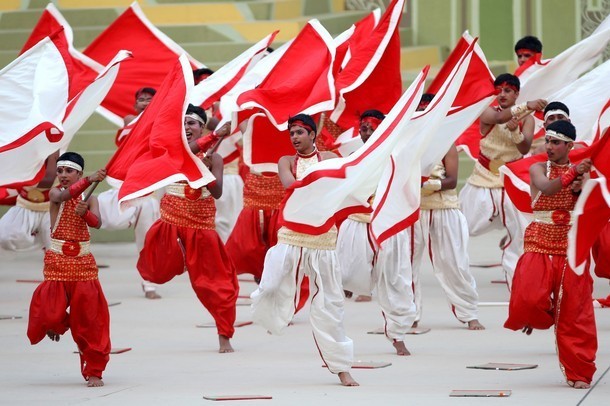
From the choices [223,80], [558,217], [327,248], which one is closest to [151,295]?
[223,80]

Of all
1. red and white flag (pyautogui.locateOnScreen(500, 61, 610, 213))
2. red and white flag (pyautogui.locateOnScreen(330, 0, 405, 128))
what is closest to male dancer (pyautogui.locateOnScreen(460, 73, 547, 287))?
red and white flag (pyautogui.locateOnScreen(500, 61, 610, 213))

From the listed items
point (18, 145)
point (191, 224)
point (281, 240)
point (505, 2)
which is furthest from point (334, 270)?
point (505, 2)

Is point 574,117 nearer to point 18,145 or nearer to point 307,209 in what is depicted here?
point 307,209

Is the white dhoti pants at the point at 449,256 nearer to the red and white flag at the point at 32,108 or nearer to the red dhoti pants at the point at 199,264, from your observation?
the red dhoti pants at the point at 199,264

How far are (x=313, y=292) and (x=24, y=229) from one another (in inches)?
202

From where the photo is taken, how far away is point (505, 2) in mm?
21328

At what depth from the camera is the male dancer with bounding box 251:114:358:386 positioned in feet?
30.6

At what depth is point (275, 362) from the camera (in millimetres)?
10438

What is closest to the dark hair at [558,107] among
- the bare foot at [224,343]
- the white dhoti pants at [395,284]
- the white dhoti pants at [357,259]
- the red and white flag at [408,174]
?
the red and white flag at [408,174]

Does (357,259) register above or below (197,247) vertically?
below

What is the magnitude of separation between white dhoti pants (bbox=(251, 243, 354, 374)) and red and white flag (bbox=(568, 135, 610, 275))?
156cm

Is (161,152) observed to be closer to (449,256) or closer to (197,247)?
(197,247)

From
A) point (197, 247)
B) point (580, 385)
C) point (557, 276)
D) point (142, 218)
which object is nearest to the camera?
point (580, 385)

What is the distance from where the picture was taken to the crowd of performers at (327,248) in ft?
30.5
